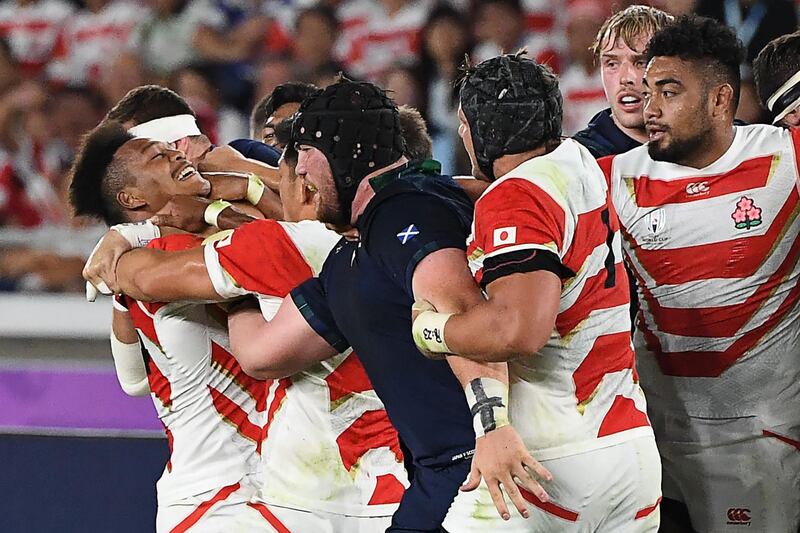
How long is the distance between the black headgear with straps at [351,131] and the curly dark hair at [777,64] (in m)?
1.28

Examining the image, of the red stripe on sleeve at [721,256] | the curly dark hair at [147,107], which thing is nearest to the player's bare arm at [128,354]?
the curly dark hair at [147,107]

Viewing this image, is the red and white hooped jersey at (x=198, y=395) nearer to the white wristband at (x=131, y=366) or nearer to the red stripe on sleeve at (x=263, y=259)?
the white wristband at (x=131, y=366)

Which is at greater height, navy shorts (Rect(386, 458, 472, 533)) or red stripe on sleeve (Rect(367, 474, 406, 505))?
navy shorts (Rect(386, 458, 472, 533))

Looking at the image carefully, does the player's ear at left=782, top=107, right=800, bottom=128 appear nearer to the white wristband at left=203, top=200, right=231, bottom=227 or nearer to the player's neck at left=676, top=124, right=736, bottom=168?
the player's neck at left=676, top=124, right=736, bottom=168

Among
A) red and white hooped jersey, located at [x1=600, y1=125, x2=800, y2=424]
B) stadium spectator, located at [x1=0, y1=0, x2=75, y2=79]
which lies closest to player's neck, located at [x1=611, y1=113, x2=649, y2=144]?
red and white hooped jersey, located at [x1=600, y1=125, x2=800, y2=424]

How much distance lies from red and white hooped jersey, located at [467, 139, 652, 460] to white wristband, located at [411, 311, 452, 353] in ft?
0.52

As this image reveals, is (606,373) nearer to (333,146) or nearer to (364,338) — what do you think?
(364,338)

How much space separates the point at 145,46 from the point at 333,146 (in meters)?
5.29

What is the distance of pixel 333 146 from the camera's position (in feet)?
8.56

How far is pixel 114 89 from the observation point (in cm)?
768

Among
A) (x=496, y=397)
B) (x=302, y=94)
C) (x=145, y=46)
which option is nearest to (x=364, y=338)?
(x=496, y=397)

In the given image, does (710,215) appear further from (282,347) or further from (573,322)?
(282,347)

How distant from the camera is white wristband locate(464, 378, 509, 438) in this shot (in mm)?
2244

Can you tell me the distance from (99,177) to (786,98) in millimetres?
1884
